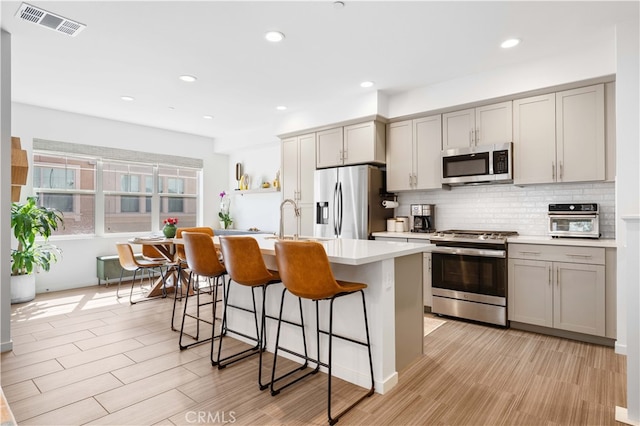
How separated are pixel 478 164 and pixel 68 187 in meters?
5.85

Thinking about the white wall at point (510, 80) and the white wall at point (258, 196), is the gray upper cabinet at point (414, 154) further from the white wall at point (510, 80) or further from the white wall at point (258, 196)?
the white wall at point (258, 196)

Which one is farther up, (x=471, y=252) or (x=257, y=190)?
(x=257, y=190)

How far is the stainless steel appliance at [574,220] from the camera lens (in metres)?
Answer: 3.40

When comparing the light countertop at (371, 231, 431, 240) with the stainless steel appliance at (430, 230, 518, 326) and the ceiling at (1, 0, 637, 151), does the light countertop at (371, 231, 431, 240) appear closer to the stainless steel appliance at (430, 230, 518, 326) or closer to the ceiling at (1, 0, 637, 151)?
the stainless steel appliance at (430, 230, 518, 326)

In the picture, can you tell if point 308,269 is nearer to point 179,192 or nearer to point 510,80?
point 510,80

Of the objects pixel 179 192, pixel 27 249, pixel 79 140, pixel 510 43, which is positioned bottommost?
pixel 27 249

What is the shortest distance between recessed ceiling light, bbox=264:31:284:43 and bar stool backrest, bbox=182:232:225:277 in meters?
1.77

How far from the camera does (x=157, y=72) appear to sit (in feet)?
12.9

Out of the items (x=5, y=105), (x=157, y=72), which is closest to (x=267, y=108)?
(x=157, y=72)

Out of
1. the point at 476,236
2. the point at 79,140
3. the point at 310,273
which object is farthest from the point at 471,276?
the point at 79,140

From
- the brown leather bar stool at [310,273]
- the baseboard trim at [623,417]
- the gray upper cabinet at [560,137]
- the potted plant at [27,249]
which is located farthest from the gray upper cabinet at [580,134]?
the potted plant at [27,249]

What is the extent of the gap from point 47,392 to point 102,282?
3800 mm

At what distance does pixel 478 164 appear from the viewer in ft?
13.2

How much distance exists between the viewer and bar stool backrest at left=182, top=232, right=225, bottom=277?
2.81 m
